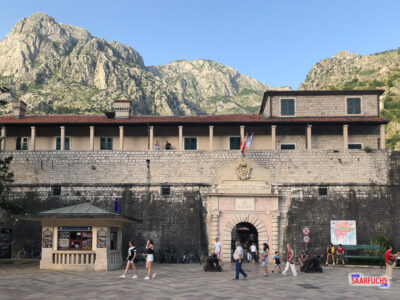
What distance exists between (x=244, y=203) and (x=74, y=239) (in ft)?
41.9

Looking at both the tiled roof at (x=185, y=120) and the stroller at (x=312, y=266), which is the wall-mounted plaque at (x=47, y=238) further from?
the tiled roof at (x=185, y=120)

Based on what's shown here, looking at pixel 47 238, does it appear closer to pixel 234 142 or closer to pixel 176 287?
pixel 176 287

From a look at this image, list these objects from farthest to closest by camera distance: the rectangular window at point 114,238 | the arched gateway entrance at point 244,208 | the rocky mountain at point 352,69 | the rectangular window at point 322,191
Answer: the rocky mountain at point 352,69, the rectangular window at point 322,191, the arched gateway entrance at point 244,208, the rectangular window at point 114,238

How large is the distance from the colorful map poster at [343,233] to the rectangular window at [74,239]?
17.5m

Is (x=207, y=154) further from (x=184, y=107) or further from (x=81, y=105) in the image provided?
(x=184, y=107)

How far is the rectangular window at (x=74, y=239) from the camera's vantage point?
21.8 m

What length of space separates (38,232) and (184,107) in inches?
3841

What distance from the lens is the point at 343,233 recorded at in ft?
96.6

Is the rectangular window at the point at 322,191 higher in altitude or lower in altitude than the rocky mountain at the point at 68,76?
lower

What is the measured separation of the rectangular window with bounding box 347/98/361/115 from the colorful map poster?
12.3 metres

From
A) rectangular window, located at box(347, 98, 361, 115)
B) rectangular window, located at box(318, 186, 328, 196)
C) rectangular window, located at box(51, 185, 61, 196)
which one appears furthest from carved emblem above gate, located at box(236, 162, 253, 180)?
rectangular window, located at box(51, 185, 61, 196)

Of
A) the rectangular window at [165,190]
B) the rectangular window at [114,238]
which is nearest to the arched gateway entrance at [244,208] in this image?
the rectangular window at [165,190]

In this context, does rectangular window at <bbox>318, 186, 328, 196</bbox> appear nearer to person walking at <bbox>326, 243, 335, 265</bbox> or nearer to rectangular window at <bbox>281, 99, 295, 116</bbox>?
person walking at <bbox>326, 243, 335, 265</bbox>

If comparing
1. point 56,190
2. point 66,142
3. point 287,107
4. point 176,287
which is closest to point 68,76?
point 66,142
